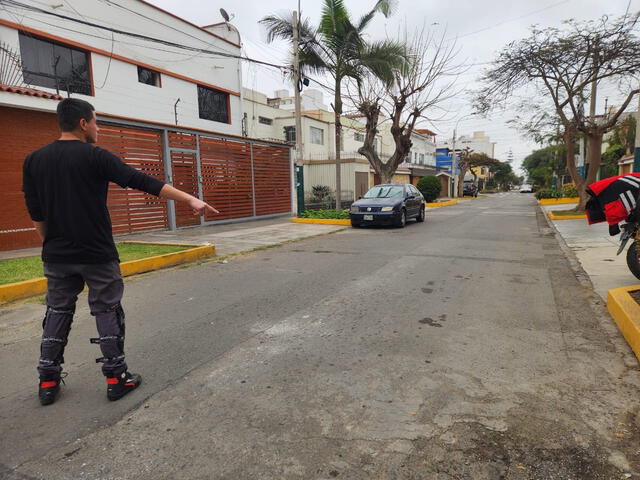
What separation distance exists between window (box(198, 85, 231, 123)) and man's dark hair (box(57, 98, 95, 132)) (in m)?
17.2

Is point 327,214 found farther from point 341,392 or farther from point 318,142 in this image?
point 318,142

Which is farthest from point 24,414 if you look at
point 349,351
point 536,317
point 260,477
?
point 536,317

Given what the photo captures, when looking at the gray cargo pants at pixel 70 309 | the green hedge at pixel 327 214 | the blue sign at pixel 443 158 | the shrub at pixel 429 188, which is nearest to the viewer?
the gray cargo pants at pixel 70 309

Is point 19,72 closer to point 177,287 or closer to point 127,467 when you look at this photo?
point 177,287

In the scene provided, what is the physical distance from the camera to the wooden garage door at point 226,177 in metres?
14.6

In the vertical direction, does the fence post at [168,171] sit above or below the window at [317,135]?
below

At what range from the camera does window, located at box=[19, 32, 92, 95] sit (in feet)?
40.9

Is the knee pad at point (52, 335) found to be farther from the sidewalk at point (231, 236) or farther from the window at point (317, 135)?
the window at point (317, 135)

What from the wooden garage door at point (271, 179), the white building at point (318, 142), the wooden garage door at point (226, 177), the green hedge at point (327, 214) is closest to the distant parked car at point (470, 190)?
the white building at point (318, 142)

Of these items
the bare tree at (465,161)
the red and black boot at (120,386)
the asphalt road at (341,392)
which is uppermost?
the bare tree at (465,161)

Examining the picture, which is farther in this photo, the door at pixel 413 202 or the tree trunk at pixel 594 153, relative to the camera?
the tree trunk at pixel 594 153

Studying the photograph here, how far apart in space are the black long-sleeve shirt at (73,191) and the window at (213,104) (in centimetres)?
1732

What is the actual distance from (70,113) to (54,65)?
1335 centimetres

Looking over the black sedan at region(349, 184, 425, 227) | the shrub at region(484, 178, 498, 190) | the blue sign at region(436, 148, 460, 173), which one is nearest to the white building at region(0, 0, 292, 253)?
the black sedan at region(349, 184, 425, 227)
